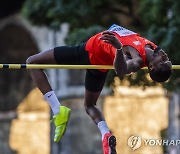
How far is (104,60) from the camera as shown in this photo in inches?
387

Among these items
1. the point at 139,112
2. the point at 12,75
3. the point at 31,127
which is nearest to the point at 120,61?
the point at 139,112

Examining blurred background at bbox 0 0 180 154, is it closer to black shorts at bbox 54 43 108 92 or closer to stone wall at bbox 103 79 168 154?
stone wall at bbox 103 79 168 154

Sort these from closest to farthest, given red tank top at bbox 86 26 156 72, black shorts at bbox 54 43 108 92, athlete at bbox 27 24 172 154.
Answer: athlete at bbox 27 24 172 154, red tank top at bbox 86 26 156 72, black shorts at bbox 54 43 108 92

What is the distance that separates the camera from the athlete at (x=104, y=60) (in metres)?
9.20

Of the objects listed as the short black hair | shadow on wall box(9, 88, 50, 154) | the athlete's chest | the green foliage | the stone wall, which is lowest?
the short black hair

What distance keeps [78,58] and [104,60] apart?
0.34 m

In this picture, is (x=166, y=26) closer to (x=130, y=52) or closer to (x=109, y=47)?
(x=109, y=47)

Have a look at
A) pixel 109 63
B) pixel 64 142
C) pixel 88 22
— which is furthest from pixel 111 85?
pixel 64 142

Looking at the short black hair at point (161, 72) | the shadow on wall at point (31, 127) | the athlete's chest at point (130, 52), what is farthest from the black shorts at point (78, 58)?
the shadow on wall at point (31, 127)

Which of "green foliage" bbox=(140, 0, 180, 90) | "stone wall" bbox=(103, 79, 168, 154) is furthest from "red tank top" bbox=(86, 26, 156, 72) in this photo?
"stone wall" bbox=(103, 79, 168, 154)

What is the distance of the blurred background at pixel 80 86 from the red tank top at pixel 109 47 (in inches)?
142

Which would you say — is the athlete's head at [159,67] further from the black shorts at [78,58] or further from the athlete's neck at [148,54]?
the black shorts at [78,58]

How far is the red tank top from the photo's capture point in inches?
372

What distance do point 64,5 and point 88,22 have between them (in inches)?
22.5
